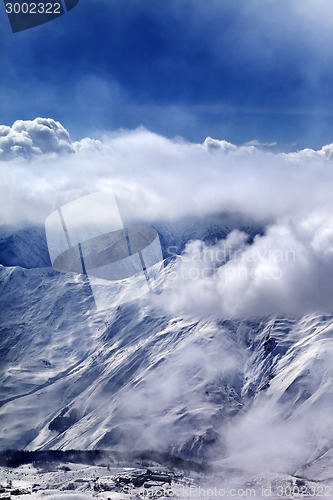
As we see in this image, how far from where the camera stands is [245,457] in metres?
194

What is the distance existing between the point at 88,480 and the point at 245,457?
8186 cm

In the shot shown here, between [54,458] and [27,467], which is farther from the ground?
[27,467]

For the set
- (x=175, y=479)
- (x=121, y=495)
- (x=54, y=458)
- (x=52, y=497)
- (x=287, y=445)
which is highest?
(x=52, y=497)

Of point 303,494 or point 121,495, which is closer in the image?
point 121,495

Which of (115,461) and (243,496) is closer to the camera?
(243,496)

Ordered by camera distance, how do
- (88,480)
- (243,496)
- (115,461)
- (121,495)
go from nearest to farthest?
(121,495) < (243,496) < (88,480) < (115,461)

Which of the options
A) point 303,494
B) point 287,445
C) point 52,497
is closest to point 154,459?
point 287,445

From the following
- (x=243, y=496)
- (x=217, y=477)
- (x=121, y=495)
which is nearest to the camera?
(x=121, y=495)

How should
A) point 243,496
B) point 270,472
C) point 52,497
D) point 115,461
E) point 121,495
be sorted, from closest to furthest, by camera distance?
1. point 52,497
2. point 121,495
3. point 243,496
4. point 270,472
5. point 115,461

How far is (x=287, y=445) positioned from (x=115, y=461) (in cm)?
6439

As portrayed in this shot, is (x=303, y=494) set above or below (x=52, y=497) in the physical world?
below

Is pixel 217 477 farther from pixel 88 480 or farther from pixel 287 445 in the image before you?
pixel 287 445

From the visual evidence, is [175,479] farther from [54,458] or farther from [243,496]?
[54,458]

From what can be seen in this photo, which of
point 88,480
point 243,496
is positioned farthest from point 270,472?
point 88,480
